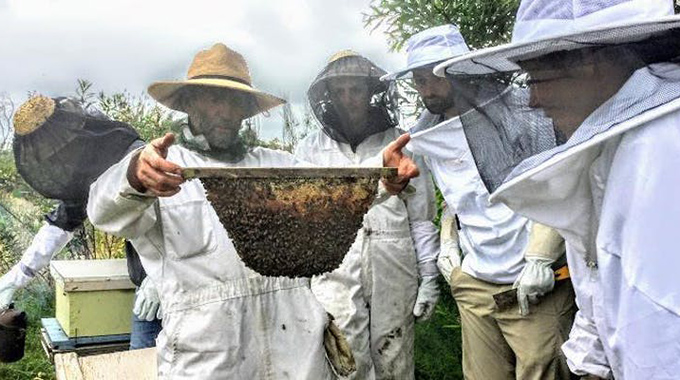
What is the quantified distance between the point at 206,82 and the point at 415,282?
174 centimetres

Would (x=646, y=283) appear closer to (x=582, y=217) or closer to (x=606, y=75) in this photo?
(x=582, y=217)

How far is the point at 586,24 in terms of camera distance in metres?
1.38

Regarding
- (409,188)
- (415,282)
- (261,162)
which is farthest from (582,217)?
(415,282)

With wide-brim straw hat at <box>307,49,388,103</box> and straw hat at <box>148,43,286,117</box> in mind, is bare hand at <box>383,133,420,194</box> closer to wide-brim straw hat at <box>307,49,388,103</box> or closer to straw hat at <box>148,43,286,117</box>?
straw hat at <box>148,43,286,117</box>

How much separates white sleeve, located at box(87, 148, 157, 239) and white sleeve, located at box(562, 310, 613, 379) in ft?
4.61

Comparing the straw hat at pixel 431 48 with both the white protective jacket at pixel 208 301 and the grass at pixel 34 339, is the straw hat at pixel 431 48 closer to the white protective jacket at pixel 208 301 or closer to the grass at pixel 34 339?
the white protective jacket at pixel 208 301

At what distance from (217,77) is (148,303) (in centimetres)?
125

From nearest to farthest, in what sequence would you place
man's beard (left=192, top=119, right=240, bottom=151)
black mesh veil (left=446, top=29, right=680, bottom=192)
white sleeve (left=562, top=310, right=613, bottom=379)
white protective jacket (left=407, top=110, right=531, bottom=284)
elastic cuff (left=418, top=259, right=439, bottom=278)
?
1. black mesh veil (left=446, top=29, right=680, bottom=192)
2. white sleeve (left=562, top=310, right=613, bottom=379)
3. man's beard (left=192, top=119, right=240, bottom=151)
4. white protective jacket (left=407, top=110, right=531, bottom=284)
5. elastic cuff (left=418, top=259, right=439, bottom=278)

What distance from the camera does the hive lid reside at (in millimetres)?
3381

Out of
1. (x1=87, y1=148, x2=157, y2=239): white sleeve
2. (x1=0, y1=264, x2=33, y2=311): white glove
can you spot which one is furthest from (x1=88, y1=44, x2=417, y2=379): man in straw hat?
(x1=0, y1=264, x2=33, y2=311): white glove

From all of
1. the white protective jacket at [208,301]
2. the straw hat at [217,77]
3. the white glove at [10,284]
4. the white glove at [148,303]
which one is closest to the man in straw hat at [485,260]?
the straw hat at [217,77]

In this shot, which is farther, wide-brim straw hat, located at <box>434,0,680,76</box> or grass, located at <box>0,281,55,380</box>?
grass, located at <box>0,281,55,380</box>

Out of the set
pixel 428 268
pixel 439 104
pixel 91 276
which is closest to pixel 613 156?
pixel 439 104

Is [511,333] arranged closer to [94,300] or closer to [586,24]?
[586,24]
